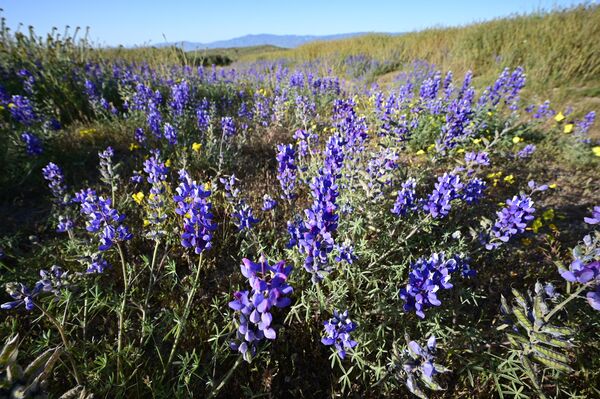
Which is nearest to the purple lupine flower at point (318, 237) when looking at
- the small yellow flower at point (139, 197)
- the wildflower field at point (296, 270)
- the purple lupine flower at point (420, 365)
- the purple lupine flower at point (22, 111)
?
the wildflower field at point (296, 270)

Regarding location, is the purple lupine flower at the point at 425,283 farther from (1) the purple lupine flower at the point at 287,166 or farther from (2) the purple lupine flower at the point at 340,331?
(1) the purple lupine flower at the point at 287,166

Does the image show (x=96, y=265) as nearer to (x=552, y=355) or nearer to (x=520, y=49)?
(x=552, y=355)

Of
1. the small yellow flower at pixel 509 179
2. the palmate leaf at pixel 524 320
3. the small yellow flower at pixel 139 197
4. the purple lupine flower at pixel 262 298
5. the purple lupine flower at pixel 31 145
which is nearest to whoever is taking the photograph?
the purple lupine flower at pixel 262 298

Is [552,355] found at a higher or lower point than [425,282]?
lower

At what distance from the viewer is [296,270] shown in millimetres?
2021

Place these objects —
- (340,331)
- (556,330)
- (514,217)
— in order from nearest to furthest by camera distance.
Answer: (556,330) → (340,331) → (514,217)

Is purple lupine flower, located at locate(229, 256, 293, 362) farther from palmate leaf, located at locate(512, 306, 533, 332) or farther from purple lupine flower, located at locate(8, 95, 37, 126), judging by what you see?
purple lupine flower, located at locate(8, 95, 37, 126)

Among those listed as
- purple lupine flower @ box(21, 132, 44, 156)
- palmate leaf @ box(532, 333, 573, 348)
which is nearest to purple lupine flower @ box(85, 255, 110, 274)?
palmate leaf @ box(532, 333, 573, 348)

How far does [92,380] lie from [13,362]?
922mm

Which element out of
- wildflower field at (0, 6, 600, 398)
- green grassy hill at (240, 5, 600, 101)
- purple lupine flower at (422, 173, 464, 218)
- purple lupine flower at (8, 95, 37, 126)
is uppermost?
green grassy hill at (240, 5, 600, 101)

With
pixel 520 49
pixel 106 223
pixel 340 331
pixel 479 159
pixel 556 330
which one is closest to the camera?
pixel 556 330

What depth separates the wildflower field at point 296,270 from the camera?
1.45 m

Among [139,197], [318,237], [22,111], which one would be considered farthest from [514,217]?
[22,111]

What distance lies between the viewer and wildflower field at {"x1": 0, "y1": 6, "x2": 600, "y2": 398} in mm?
1448
